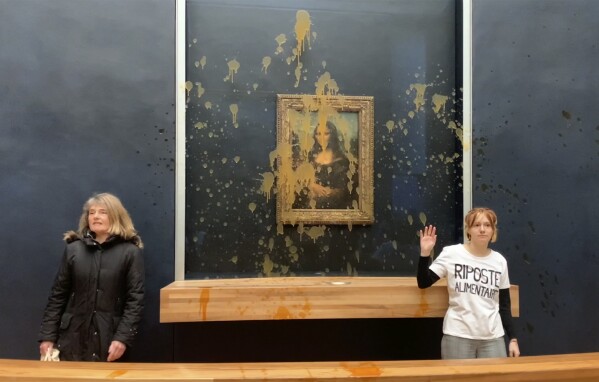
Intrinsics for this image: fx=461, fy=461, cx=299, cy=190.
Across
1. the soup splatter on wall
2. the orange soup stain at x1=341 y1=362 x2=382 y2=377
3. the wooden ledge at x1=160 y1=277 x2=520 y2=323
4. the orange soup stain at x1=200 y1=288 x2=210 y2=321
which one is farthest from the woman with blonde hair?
the orange soup stain at x1=341 y1=362 x2=382 y2=377

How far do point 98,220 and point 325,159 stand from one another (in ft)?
4.96

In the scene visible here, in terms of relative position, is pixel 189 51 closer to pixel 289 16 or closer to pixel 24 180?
pixel 289 16

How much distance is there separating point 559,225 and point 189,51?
9.47 ft

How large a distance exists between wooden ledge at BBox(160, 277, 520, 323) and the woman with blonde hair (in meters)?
0.21

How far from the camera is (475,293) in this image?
98.4 inches

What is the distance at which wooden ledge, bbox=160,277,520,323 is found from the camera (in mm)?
2631

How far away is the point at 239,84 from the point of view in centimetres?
320

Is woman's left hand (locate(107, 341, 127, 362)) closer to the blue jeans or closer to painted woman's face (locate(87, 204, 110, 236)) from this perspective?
painted woman's face (locate(87, 204, 110, 236))

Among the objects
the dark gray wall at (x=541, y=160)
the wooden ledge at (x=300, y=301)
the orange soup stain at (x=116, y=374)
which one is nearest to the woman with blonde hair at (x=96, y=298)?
the wooden ledge at (x=300, y=301)

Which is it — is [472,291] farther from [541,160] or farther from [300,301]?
[541,160]

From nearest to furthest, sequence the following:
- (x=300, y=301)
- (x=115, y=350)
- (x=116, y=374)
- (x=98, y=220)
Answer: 1. (x=116, y=374)
2. (x=115, y=350)
3. (x=98, y=220)
4. (x=300, y=301)

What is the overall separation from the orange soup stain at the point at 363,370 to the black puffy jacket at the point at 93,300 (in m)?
1.54

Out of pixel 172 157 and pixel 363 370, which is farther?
pixel 172 157

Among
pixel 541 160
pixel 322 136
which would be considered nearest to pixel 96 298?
pixel 322 136
